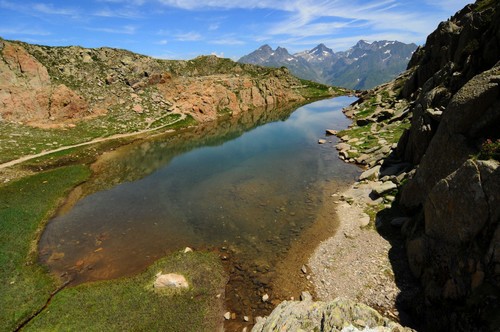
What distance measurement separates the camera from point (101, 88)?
98000 millimetres

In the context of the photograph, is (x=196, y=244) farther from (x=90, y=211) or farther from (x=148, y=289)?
(x=90, y=211)

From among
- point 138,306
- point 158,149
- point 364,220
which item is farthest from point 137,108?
point 364,220

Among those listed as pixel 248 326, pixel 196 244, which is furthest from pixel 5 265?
pixel 248 326

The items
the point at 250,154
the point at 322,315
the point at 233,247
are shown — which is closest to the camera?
the point at 322,315

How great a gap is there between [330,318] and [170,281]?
1490 centimetres

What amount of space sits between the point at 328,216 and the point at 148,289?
21.9m

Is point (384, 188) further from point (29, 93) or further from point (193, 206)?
point (29, 93)

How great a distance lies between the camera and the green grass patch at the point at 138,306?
21500mm

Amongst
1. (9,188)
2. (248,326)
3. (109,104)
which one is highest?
(109,104)

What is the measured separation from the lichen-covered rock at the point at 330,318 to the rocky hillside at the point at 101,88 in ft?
275

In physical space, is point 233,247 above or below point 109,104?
below

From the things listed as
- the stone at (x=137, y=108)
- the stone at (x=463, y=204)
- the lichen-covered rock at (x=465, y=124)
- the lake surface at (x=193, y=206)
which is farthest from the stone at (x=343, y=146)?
the stone at (x=137, y=108)

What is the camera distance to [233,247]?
30969mm

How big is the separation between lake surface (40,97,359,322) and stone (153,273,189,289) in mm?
4021
